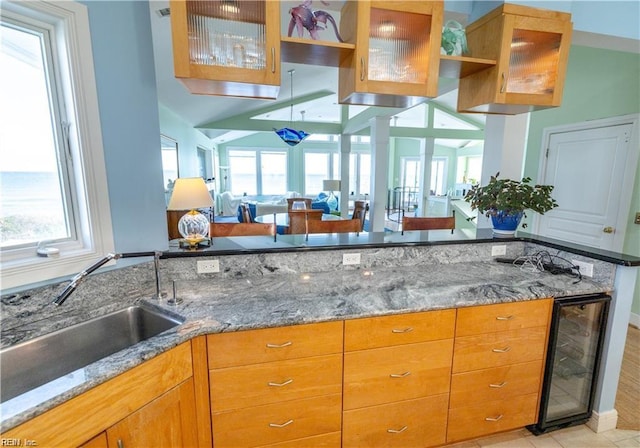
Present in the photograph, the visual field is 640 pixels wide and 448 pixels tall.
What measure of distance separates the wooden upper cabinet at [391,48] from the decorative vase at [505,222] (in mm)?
1080

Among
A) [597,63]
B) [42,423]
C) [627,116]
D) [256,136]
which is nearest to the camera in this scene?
[42,423]

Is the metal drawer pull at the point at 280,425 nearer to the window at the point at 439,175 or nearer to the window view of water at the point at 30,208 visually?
the window view of water at the point at 30,208

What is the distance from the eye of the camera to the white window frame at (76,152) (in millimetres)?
1249

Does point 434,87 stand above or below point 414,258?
above

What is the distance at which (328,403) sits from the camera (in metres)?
1.39

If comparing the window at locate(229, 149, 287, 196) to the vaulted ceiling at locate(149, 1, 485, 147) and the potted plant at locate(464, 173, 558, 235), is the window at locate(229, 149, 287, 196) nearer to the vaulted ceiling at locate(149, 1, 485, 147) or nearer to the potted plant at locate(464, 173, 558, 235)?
the vaulted ceiling at locate(149, 1, 485, 147)

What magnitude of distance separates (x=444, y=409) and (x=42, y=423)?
5.34 ft

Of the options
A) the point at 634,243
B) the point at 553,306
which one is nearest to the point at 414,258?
the point at 553,306

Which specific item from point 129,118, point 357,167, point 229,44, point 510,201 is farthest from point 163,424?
point 357,167

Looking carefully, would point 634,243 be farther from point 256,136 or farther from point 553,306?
point 256,136

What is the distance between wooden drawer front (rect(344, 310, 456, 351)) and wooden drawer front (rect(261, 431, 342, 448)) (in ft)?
1.48

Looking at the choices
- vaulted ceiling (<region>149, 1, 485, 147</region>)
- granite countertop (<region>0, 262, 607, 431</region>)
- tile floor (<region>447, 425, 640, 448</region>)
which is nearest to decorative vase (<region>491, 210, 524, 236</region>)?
granite countertop (<region>0, 262, 607, 431</region>)

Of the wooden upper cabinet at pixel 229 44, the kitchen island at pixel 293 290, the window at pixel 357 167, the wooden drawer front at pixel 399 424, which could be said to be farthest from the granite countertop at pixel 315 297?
the window at pixel 357 167

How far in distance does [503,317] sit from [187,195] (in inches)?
70.0
